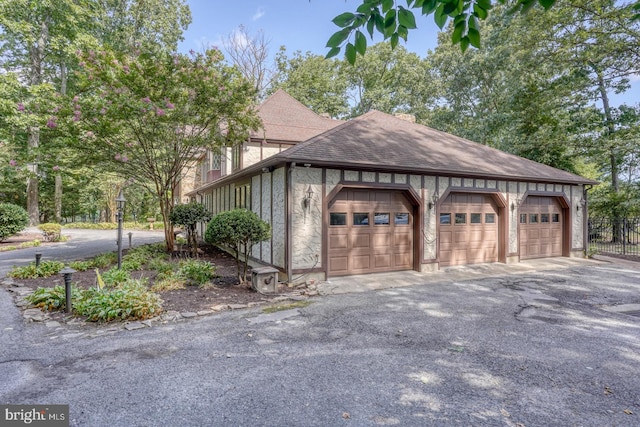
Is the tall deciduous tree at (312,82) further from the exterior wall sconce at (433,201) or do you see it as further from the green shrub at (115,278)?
the green shrub at (115,278)

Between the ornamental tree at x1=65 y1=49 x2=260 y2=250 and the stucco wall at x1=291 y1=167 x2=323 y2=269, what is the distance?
4441mm

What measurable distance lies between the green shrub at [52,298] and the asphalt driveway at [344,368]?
322 mm

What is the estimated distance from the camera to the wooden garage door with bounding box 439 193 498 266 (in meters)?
9.75

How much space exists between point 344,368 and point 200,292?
165 inches

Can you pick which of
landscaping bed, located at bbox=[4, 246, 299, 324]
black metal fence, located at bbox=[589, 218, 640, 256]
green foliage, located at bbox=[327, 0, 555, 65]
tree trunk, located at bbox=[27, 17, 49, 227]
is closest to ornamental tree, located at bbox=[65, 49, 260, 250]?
landscaping bed, located at bbox=[4, 246, 299, 324]

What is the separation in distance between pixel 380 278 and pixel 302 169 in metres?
3.38

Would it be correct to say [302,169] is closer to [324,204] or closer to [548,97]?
[324,204]

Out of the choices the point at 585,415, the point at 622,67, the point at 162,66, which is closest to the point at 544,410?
the point at 585,415

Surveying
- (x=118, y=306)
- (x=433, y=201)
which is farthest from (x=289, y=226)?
(x=433, y=201)

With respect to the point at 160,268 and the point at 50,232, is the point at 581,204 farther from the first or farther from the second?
the point at 50,232

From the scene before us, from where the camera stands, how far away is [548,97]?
53.5ft

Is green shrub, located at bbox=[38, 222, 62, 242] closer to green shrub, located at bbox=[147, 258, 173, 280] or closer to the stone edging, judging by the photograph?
green shrub, located at bbox=[147, 258, 173, 280]

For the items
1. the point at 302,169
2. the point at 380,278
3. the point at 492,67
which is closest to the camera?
the point at 302,169

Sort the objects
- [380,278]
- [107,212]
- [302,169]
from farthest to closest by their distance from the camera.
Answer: [107,212] < [380,278] < [302,169]
